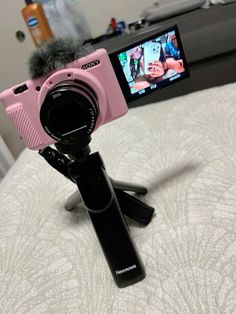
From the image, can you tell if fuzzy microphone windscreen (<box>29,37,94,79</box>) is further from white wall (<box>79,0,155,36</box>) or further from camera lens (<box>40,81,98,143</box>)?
white wall (<box>79,0,155,36</box>)

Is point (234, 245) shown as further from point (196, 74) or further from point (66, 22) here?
point (66, 22)

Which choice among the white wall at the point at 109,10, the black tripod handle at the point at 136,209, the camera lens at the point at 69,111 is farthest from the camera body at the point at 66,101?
the white wall at the point at 109,10

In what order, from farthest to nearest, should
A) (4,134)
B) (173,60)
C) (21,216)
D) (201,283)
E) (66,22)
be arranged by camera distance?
(4,134)
(66,22)
(21,216)
(173,60)
(201,283)

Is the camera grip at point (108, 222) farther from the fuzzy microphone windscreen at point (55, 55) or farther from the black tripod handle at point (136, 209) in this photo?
the fuzzy microphone windscreen at point (55, 55)

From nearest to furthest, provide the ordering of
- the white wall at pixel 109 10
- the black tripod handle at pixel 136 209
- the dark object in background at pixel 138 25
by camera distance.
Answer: the black tripod handle at pixel 136 209, the dark object in background at pixel 138 25, the white wall at pixel 109 10

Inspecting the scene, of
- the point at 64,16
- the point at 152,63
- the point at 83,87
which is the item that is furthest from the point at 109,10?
the point at 83,87

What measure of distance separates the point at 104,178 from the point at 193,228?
188mm

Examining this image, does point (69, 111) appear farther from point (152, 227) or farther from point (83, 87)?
point (152, 227)

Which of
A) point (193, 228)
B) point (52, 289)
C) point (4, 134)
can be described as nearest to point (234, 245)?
point (193, 228)

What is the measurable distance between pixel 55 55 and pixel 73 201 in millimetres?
335

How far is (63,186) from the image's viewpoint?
2.89 ft

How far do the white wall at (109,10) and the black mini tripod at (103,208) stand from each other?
994 millimetres

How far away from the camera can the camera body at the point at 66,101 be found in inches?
21.6

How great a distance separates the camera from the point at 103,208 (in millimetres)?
622
